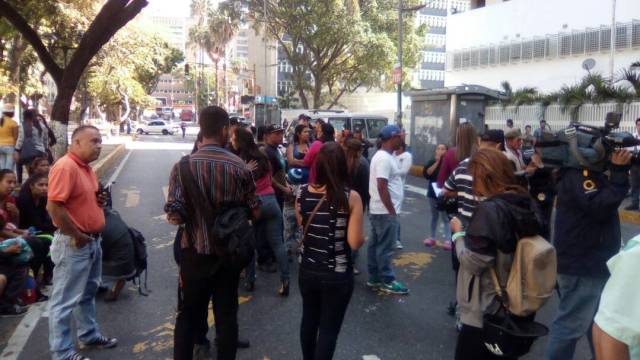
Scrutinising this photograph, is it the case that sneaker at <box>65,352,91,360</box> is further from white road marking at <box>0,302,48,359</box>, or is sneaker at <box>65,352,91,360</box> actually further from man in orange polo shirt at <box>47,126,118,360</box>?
white road marking at <box>0,302,48,359</box>

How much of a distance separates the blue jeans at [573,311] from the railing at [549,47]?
65.5ft

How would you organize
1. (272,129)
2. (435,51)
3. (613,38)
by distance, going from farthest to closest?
(435,51)
(613,38)
(272,129)

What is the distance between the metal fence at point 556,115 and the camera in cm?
1472

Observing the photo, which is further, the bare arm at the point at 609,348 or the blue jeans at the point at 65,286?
the blue jeans at the point at 65,286

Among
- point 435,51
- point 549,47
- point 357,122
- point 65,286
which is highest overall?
point 435,51

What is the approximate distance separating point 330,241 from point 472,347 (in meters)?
1.05

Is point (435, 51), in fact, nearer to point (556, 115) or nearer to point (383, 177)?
point (556, 115)

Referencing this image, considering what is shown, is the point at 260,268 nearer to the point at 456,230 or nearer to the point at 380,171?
the point at 380,171

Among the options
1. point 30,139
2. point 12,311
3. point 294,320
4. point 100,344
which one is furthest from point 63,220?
point 30,139

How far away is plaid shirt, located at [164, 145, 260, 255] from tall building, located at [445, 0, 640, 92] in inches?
749

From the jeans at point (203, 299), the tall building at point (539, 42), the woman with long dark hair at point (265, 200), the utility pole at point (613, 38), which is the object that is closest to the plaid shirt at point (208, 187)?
the jeans at point (203, 299)

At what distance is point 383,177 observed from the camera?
5.75 m

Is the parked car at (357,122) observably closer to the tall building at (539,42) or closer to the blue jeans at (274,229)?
the tall building at (539,42)

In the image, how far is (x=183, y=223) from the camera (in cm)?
347
